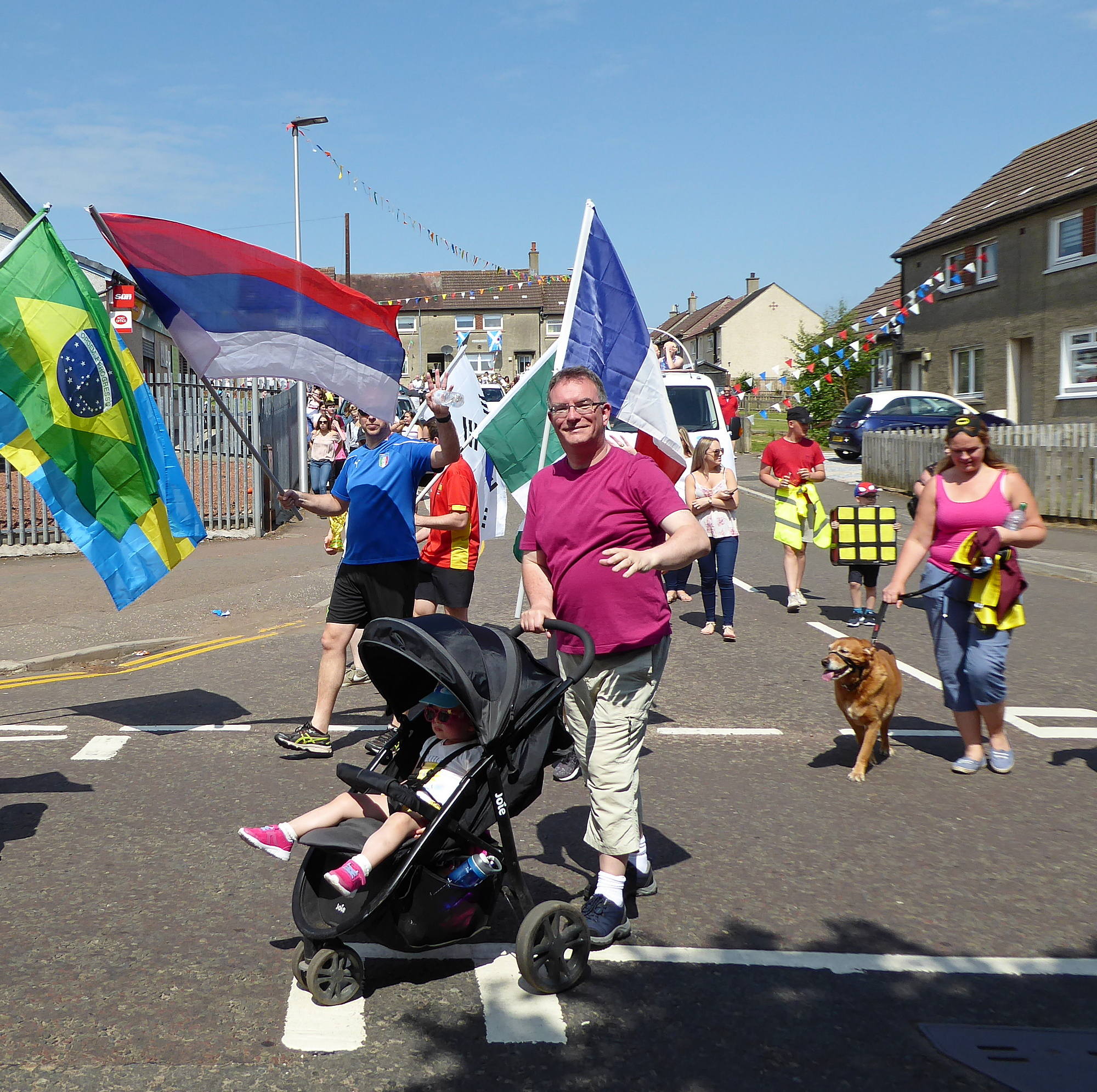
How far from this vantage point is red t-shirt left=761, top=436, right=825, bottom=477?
11789 millimetres

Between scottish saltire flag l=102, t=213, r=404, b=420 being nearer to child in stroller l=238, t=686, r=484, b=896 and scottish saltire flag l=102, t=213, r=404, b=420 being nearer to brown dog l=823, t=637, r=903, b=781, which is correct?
brown dog l=823, t=637, r=903, b=781

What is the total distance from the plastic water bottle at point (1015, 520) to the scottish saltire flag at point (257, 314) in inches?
141

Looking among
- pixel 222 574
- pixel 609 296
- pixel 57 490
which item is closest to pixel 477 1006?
pixel 57 490

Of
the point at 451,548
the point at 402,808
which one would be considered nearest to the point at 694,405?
the point at 451,548

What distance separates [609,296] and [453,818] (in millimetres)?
4249

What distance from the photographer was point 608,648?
421cm

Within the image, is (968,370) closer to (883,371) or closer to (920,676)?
(883,371)

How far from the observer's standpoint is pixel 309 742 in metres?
6.57

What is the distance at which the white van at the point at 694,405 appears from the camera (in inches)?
623

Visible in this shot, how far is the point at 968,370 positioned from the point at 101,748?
2986 centimetres

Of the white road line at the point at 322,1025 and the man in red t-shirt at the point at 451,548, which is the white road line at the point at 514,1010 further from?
the man in red t-shirt at the point at 451,548

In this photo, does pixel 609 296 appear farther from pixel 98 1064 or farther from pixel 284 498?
pixel 98 1064

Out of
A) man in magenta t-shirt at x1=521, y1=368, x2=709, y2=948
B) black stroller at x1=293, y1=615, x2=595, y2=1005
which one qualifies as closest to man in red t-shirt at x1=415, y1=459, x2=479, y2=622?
man in magenta t-shirt at x1=521, y1=368, x2=709, y2=948

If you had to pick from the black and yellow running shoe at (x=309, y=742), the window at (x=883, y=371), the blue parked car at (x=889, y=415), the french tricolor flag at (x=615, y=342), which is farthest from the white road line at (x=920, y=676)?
the window at (x=883, y=371)
